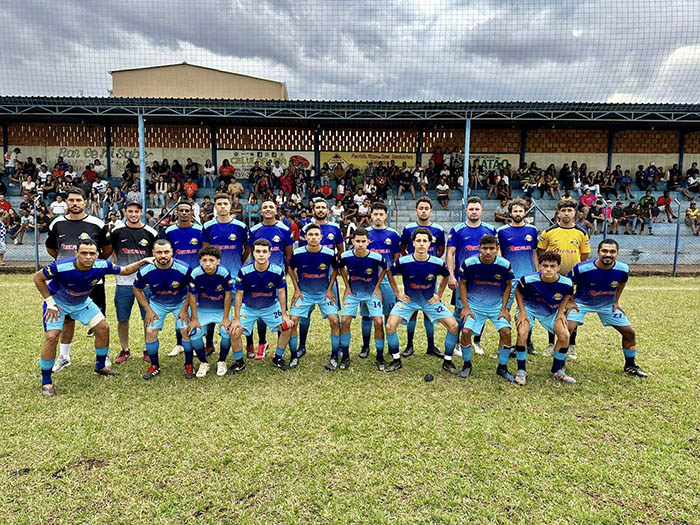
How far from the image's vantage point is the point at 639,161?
69.8ft

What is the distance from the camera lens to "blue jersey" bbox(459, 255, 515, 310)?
555cm

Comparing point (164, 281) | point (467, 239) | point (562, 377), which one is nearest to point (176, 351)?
point (164, 281)

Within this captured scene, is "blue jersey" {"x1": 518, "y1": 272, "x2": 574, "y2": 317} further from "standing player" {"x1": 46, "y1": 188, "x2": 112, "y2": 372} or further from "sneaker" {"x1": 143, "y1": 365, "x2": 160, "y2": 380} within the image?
"standing player" {"x1": 46, "y1": 188, "x2": 112, "y2": 372}

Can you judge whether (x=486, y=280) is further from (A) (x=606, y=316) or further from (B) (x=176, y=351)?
(B) (x=176, y=351)

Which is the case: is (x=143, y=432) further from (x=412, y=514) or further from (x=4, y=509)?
(x=412, y=514)

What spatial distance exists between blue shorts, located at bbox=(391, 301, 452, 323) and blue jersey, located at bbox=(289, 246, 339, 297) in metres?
1.07

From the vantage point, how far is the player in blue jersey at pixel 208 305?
17.8 feet

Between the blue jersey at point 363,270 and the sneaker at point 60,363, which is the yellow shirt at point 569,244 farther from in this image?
the sneaker at point 60,363

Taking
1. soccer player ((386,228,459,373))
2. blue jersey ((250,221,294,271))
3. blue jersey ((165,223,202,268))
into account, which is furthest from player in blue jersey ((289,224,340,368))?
blue jersey ((165,223,202,268))

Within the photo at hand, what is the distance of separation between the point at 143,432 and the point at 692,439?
16.8 feet

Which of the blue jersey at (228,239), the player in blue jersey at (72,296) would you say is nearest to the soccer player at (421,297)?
the blue jersey at (228,239)

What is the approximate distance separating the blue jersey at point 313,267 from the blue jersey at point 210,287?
96cm

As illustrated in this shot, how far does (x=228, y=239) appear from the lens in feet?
21.4

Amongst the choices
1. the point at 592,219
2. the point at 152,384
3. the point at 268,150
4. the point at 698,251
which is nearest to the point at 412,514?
the point at 152,384
